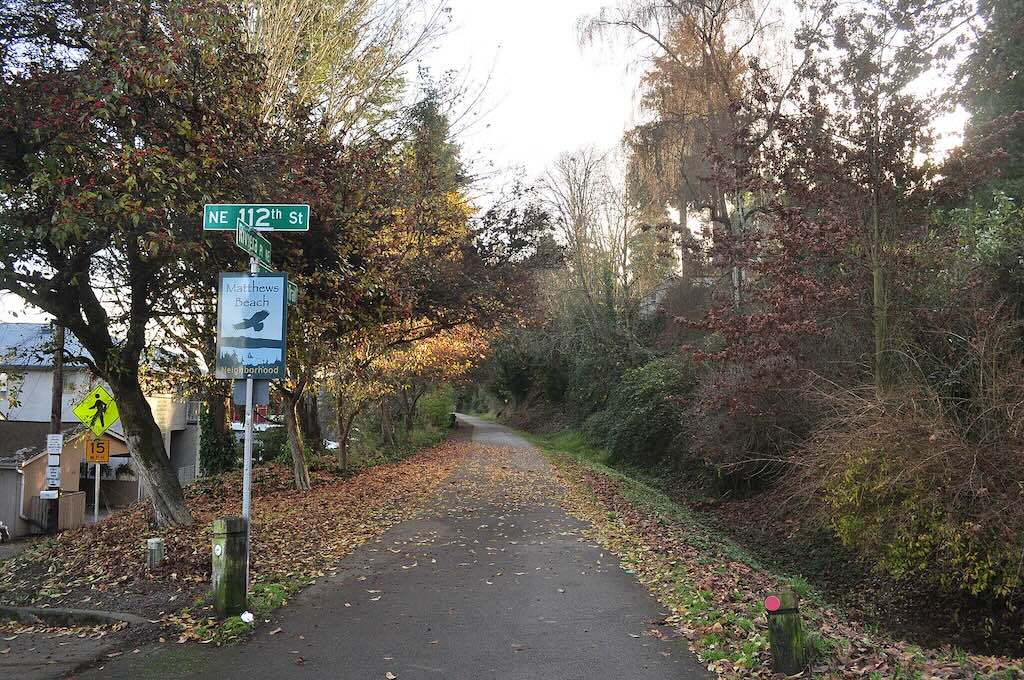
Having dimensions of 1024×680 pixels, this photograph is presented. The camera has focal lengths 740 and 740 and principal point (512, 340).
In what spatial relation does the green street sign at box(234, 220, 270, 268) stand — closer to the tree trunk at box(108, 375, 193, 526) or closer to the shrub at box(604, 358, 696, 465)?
the tree trunk at box(108, 375, 193, 526)

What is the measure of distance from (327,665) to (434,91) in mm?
11637

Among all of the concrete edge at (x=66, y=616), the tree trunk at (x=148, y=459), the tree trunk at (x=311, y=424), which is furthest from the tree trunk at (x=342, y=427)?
the concrete edge at (x=66, y=616)

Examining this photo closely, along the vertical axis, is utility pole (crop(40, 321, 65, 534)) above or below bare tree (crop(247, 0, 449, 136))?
below

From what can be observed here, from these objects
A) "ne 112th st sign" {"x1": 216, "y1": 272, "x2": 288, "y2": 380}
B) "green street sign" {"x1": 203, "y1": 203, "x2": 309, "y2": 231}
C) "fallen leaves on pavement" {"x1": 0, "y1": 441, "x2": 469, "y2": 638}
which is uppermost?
"green street sign" {"x1": 203, "y1": 203, "x2": 309, "y2": 231}

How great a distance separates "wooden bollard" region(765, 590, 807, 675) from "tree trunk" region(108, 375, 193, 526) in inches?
331

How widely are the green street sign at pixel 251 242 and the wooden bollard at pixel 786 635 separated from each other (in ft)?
16.7

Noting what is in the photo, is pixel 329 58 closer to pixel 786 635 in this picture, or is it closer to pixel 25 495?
pixel 786 635

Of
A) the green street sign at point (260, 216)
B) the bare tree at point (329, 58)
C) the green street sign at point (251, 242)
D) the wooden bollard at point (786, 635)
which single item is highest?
the bare tree at point (329, 58)

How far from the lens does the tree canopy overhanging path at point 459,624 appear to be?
530cm

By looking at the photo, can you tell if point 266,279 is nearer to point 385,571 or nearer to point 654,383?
point 385,571

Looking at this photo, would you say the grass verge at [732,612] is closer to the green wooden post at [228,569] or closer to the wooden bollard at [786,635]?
the wooden bollard at [786,635]

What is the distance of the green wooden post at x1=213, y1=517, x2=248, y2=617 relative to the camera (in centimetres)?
628

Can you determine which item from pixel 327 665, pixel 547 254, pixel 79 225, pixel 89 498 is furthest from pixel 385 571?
pixel 89 498

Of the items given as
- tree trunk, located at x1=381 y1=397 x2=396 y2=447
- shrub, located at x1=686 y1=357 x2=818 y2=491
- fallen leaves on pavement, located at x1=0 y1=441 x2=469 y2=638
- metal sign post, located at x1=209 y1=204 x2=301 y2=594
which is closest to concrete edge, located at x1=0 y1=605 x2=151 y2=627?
fallen leaves on pavement, located at x1=0 y1=441 x2=469 y2=638
